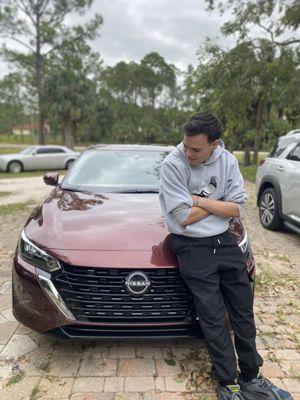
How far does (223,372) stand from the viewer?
2285mm

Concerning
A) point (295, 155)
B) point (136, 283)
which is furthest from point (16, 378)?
point (295, 155)

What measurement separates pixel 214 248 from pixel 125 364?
1.06 m

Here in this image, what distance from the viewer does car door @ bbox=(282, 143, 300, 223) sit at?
217 inches

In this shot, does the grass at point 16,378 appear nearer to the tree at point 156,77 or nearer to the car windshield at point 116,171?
the car windshield at point 116,171

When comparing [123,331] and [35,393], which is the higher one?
[123,331]

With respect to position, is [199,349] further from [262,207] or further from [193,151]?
[262,207]

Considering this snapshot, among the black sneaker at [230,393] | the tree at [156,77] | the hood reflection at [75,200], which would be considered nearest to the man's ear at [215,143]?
the hood reflection at [75,200]

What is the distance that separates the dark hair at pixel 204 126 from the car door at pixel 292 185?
3.55 m

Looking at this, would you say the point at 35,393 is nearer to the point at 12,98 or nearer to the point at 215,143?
the point at 215,143

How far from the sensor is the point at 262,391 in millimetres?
2287

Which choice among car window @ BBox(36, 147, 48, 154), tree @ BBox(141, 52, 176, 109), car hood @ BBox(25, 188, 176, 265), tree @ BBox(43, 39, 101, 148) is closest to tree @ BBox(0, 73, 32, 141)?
tree @ BBox(43, 39, 101, 148)

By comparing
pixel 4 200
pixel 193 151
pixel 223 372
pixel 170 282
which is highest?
pixel 193 151

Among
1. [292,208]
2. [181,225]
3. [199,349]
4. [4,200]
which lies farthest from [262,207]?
[4,200]

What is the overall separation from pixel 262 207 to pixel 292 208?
1146 millimetres
